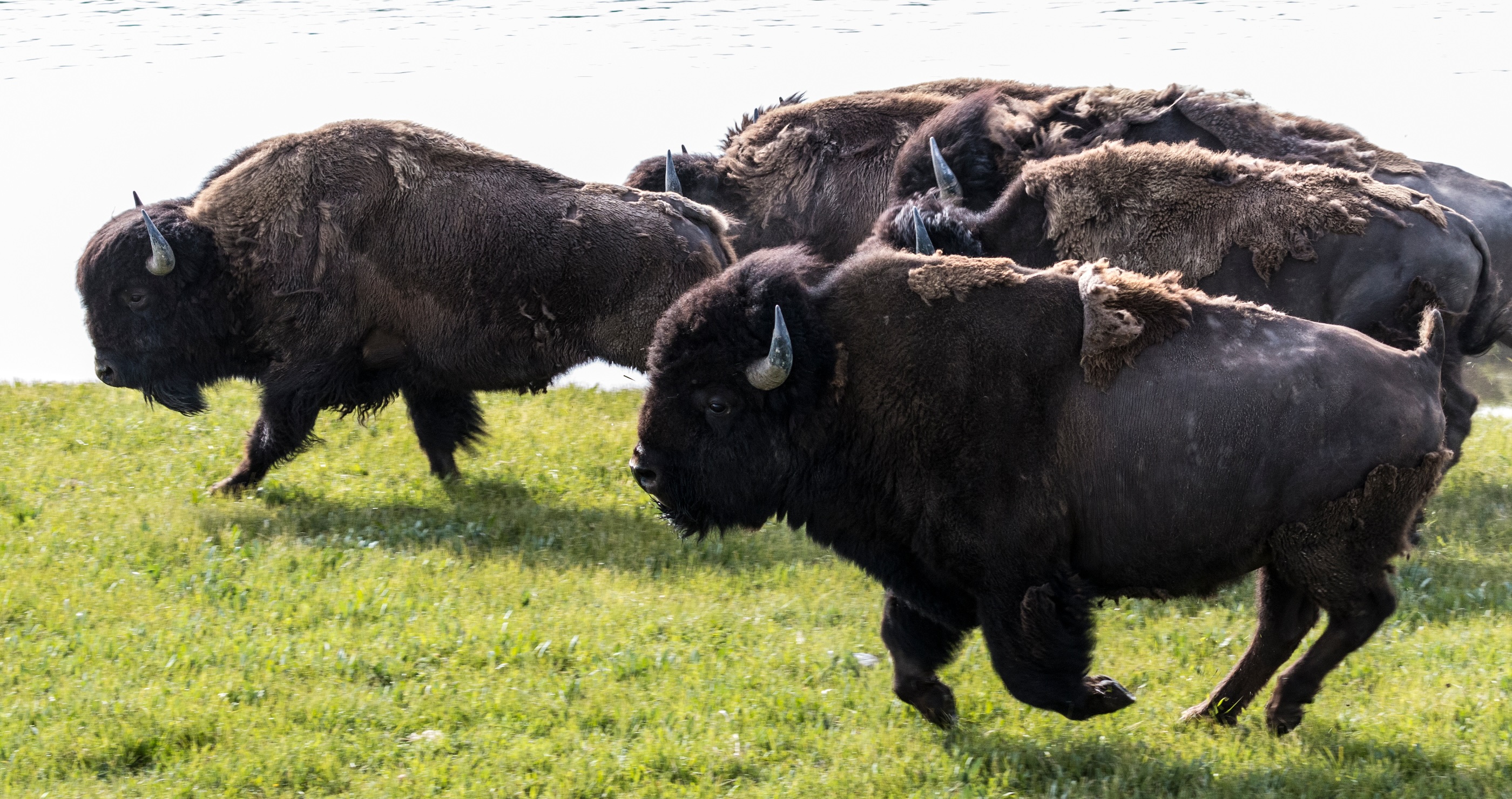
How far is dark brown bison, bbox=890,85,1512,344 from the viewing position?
8492mm

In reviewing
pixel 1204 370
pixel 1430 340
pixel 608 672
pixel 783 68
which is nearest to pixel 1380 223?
pixel 1430 340

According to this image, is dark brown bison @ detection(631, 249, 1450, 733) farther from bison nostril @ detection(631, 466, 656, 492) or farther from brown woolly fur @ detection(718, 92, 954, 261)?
brown woolly fur @ detection(718, 92, 954, 261)

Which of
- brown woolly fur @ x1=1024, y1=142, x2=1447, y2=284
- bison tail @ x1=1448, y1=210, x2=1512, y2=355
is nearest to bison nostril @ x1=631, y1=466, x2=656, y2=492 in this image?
brown woolly fur @ x1=1024, y1=142, x2=1447, y2=284

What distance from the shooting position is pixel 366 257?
850 cm

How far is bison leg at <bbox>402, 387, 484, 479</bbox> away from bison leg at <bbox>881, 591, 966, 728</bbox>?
14.2 feet

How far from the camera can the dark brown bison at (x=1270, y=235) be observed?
7453 mm

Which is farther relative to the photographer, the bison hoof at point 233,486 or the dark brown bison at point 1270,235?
the bison hoof at point 233,486

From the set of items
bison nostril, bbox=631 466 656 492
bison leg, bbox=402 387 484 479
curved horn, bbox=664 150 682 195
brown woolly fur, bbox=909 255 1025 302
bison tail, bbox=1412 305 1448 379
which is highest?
brown woolly fur, bbox=909 255 1025 302

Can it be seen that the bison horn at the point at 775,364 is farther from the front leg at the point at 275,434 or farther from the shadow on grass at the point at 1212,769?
the front leg at the point at 275,434


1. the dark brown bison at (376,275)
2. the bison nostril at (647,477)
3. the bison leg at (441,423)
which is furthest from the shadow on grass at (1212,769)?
the bison leg at (441,423)

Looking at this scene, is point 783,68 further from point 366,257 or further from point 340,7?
point 366,257

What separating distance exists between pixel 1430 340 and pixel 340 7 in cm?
2619

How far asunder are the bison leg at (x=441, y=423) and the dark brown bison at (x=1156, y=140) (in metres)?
3.24

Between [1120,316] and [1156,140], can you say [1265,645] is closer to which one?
[1120,316]
